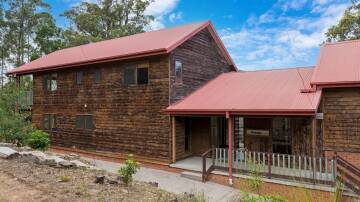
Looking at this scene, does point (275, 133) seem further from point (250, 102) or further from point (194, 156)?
point (194, 156)

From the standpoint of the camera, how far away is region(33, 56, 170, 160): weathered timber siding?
12.1 metres

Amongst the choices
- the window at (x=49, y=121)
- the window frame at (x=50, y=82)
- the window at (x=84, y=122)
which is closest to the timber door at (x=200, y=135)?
the window at (x=84, y=122)

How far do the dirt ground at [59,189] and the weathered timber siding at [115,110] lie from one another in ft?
16.2

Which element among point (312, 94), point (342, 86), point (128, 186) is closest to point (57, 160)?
point (128, 186)

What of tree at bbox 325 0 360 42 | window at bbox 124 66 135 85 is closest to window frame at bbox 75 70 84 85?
window at bbox 124 66 135 85

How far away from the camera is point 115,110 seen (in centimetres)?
1361

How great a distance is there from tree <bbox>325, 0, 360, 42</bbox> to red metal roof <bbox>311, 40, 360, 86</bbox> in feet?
34.9

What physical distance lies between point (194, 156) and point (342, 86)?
23.2ft

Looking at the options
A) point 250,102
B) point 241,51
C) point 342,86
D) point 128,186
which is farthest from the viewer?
point 241,51

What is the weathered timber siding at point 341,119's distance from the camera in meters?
9.51

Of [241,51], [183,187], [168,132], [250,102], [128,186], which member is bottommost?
[183,187]

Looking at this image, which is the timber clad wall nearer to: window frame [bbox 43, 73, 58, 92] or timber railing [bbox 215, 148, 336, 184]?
window frame [bbox 43, 73, 58, 92]

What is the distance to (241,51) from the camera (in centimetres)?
2970

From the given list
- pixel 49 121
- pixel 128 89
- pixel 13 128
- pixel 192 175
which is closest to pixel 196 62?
pixel 128 89
